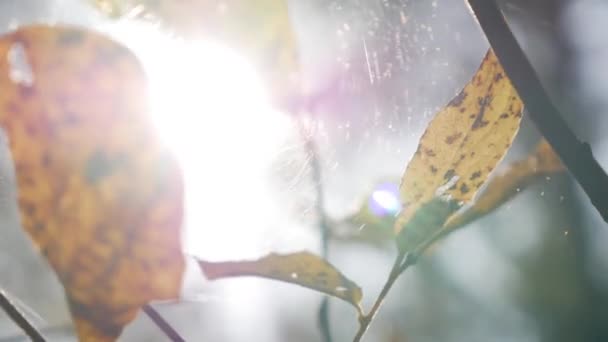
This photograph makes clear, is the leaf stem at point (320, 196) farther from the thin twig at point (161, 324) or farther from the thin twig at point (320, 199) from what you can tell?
the thin twig at point (161, 324)

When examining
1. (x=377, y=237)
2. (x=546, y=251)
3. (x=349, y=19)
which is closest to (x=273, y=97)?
(x=349, y=19)

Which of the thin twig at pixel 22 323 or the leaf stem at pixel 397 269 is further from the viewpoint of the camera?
the leaf stem at pixel 397 269

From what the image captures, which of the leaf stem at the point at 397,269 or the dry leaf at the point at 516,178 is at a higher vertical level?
the dry leaf at the point at 516,178

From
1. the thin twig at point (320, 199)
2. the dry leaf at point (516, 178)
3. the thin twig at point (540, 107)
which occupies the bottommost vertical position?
the thin twig at point (320, 199)

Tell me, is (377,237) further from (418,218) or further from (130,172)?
(130,172)

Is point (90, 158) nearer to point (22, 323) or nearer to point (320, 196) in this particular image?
point (22, 323)

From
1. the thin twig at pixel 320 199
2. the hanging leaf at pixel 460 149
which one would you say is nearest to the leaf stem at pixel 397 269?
the hanging leaf at pixel 460 149

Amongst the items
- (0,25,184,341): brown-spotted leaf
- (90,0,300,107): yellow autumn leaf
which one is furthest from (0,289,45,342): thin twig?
(90,0,300,107): yellow autumn leaf
